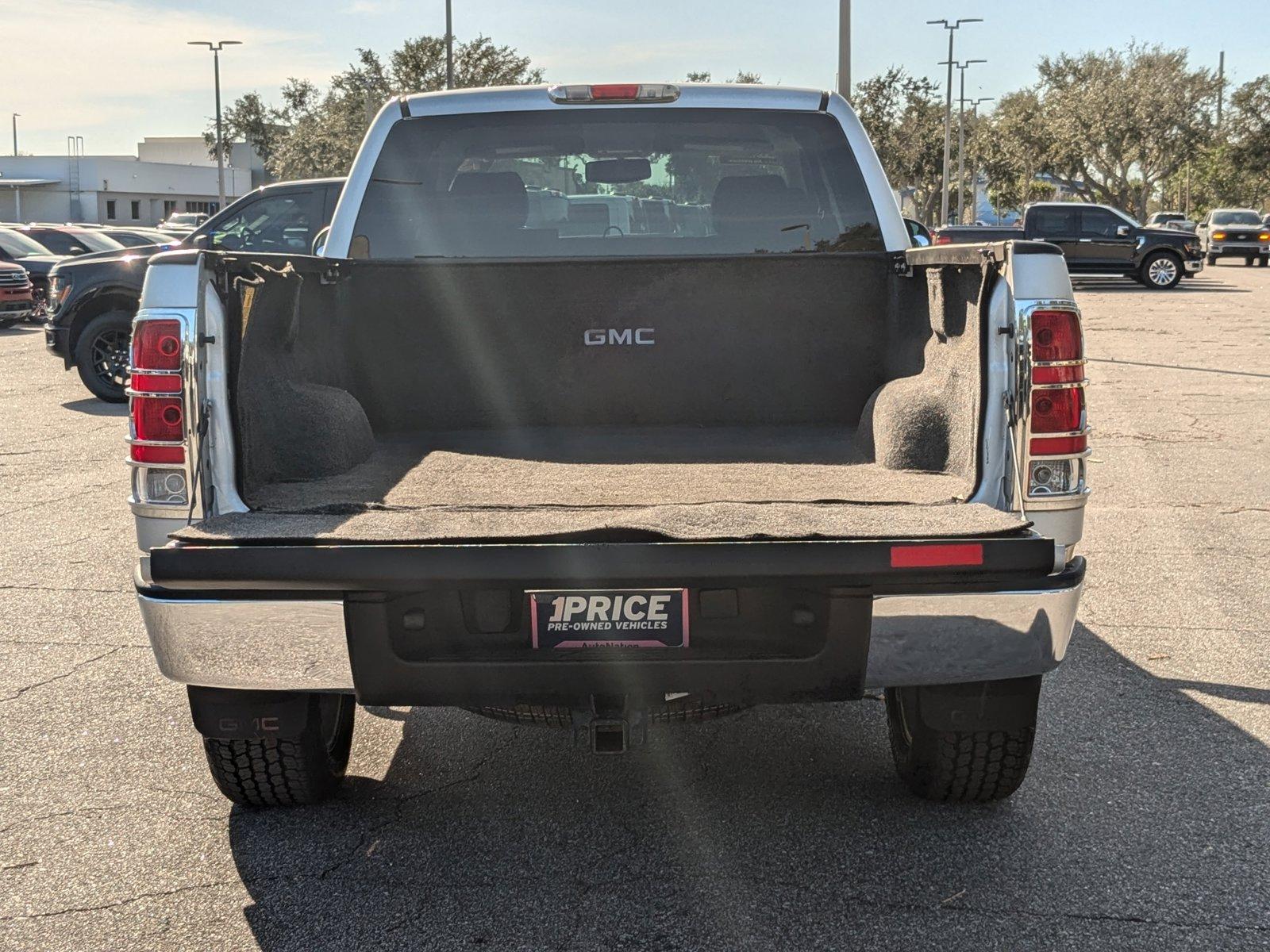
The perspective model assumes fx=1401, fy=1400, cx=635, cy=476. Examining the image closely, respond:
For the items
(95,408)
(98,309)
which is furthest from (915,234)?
(98,309)

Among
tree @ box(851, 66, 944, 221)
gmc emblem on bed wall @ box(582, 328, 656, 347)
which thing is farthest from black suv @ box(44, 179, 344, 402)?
tree @ box(851, 66, 944, 221)

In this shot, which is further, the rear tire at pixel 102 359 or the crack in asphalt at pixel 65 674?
the rear tire at pixel 102 359

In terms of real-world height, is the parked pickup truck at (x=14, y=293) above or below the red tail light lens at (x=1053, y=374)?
above

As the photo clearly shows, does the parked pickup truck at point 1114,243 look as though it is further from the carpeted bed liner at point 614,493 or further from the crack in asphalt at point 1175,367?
the carpeted bed liner at point 614,493

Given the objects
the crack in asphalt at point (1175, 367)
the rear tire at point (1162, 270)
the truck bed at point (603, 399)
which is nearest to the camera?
the truck bed at point (603, 399)

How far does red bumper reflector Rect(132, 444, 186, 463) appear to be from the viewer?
3.11 m

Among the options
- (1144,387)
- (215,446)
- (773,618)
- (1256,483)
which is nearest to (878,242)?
(773,618)

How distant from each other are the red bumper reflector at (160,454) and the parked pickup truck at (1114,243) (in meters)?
30.0

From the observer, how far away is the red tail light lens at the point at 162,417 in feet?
10.2

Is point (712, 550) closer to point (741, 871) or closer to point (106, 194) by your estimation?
point (741, 871)

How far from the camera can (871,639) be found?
9.88ft

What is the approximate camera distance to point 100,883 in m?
3.37

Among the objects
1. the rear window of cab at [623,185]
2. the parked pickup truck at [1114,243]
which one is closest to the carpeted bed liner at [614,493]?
the rear window of cab at [623,185]

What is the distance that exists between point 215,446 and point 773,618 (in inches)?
51.7
